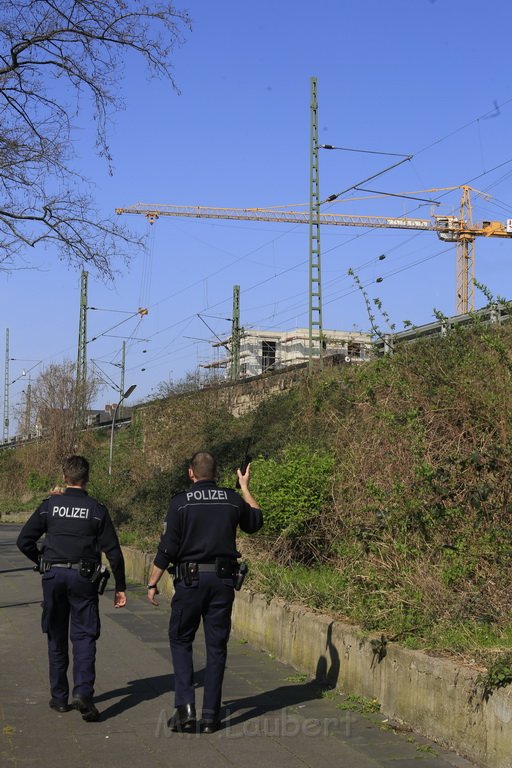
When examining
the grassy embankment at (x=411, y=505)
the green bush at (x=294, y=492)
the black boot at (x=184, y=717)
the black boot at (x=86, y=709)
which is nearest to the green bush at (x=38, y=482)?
the grassy embankment at (x=411, y=505)

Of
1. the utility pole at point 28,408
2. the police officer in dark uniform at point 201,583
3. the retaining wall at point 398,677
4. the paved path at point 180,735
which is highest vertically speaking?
the utility pole at point 28,408

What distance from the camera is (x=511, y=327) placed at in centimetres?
1108

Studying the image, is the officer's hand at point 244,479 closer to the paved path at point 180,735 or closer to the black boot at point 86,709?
the paved path at point 180,735

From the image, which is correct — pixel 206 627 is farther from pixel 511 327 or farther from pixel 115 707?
pixel 511 327

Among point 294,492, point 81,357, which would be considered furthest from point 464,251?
point 294,492

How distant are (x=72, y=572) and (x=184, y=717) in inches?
51.1

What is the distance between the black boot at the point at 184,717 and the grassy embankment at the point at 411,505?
1580 millimetres

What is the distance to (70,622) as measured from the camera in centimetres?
687

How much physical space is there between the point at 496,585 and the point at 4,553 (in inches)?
611

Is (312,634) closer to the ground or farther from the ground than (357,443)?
closer to the ground

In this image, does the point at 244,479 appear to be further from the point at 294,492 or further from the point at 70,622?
the point at 294,492

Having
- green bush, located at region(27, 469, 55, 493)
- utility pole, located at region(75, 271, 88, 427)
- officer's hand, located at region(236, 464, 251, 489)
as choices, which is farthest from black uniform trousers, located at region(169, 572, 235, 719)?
utility pole, located at region(75, 271, 88, 427)

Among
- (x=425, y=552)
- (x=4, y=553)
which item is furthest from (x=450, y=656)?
(x=4, y=553)

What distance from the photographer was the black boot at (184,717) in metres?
6.24
